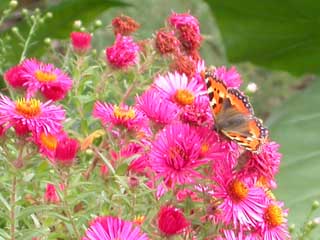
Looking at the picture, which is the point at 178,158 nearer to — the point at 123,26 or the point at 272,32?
the point at 123,26

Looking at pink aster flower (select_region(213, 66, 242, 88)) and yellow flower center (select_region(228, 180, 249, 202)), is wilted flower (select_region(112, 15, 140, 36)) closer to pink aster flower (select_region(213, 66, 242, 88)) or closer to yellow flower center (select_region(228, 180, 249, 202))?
pink aster flower (select_region(213, 66, 242, 88))

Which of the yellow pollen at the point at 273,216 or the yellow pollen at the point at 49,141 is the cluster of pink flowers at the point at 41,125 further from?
the yellow pollen at the point at 273,216

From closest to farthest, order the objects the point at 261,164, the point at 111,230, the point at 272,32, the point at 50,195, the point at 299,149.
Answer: the point at 111,230 < the point at 261,164 < the point at 50,195 < the point at 299,149 < the point at 272,32

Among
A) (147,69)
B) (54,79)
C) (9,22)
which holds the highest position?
(9,22)

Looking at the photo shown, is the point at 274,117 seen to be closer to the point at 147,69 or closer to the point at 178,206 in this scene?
the point at 147,69

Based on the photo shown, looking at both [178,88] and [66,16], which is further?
[66,16]

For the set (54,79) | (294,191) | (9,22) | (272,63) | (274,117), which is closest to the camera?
(54,79)

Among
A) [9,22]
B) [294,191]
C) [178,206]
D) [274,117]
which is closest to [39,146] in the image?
[178,206]

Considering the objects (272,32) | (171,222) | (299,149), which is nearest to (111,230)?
(171,222)
